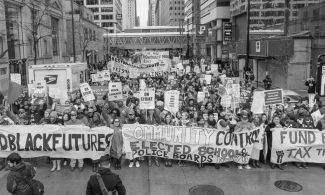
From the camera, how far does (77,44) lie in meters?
47.4

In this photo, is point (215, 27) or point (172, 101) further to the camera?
point (215, 27)

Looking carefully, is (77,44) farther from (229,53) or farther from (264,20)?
(264,20)

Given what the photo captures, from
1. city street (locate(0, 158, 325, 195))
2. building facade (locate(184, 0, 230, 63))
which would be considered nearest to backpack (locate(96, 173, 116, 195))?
city street (locate(0, 158, 325, 195))

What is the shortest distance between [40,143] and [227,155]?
15.4ft

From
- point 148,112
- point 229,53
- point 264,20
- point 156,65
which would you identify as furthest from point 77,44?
point 148,112

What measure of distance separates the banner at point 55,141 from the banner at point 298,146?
4.19 metres

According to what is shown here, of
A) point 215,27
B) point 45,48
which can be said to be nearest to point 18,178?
point 45,48

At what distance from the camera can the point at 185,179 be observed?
7652 mm

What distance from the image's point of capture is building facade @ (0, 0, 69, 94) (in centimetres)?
2408

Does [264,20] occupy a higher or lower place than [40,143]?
higher

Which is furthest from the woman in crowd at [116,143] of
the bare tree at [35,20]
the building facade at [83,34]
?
the building facade at [83,34]

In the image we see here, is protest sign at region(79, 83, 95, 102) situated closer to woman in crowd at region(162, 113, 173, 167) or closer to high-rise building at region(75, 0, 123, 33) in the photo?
woman in crowd at region(162, 113, 173, 167)

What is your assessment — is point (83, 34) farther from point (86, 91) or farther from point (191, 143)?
point (191, 143)

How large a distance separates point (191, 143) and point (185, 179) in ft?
3.31
